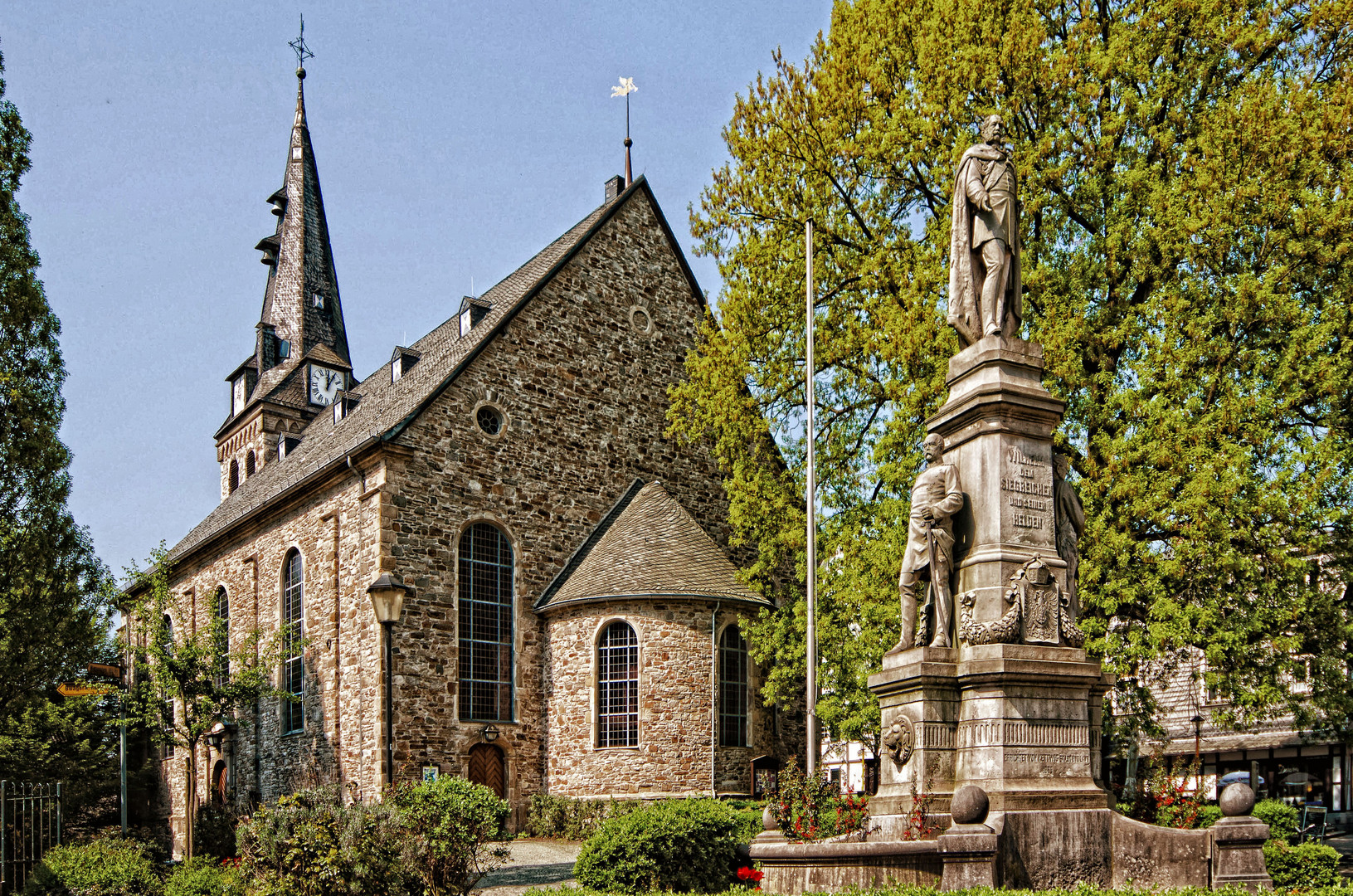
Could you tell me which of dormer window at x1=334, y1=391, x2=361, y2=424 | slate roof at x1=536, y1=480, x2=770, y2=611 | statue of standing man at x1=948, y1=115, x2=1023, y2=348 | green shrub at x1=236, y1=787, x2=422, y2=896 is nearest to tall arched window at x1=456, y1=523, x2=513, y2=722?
slate roof at x1=536, y1=480, x2=770, y2=611

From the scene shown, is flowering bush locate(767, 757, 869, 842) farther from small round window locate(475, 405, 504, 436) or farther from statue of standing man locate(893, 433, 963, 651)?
small round window locate(475, 405, 504, 436)

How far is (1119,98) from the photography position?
1722 cm

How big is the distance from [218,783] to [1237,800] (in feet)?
99.8

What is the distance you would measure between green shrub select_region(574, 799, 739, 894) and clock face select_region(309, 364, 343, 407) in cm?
3730

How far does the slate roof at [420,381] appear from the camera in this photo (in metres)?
25.9

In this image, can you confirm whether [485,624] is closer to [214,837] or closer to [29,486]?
[214,837]

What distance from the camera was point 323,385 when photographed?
47.6 meters

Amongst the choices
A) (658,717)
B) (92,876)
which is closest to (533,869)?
(658,717)

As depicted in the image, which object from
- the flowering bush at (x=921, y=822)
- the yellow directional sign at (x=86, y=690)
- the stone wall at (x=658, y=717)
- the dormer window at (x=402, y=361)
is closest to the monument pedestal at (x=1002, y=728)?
the flowering bush at (x=921, y=822)

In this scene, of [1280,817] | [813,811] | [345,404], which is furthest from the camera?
[345,404]

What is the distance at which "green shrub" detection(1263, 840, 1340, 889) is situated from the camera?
520 inches

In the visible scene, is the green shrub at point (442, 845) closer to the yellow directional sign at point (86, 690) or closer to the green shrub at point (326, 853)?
the green shrub at point (326, 853)

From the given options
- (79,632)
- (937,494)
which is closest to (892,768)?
(937,494)

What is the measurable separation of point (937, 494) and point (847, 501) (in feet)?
36.1
